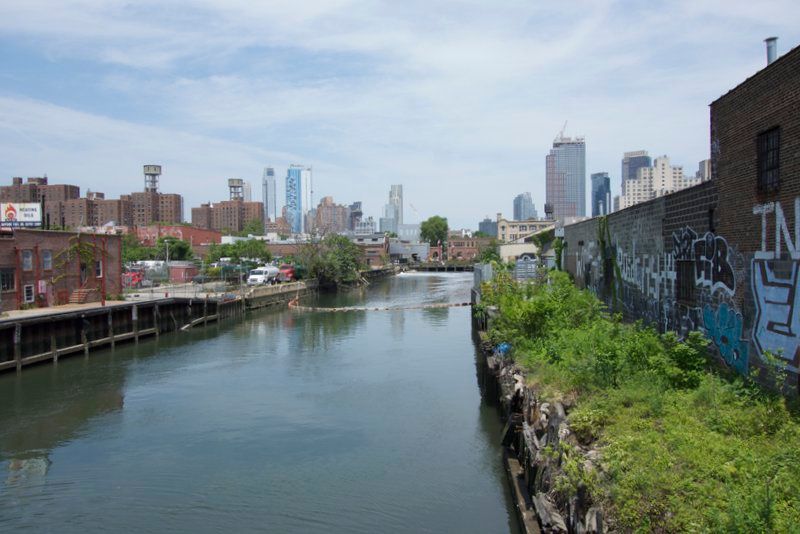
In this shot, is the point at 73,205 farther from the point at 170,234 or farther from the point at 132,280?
the point at 132,280

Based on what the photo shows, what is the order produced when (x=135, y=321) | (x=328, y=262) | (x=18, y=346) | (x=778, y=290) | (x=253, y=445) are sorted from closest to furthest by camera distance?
(x=778, y=290) → (x=253, y=445) → (x=18, y=346) → (x=135, y=321) → (x=328, y=262)

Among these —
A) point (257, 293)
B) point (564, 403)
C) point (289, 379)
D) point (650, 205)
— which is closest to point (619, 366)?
point (564, 403)

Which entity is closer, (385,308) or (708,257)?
(708,257)

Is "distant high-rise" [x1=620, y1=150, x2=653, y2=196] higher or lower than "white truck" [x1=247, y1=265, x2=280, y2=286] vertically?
higher

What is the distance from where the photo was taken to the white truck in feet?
260

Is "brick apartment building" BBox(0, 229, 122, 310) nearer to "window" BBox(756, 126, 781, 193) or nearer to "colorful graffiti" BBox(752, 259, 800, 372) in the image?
"colorful graffiti" BBox(752, 259, 800, 372)

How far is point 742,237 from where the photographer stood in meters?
13.9

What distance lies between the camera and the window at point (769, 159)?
41.6 feet

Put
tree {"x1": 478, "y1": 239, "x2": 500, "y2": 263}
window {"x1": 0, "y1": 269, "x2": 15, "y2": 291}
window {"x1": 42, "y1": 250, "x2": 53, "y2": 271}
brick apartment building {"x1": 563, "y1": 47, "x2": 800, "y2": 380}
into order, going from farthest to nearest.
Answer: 1. tree {"x1": 478, "y1": 239, "x2": 500, "y2": 263}
2. window {"x1": 42, "y1": 250, "x2": 53, "y2": 271}
3. window {"x1": 0, "y1": 269, "x2": 15, "y2": 291}
4. brick apartment building {"x1": 563, "y1": 47, "x2": 800, "y2": 380}

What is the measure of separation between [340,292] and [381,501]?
7554 cm

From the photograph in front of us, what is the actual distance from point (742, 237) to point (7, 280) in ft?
129

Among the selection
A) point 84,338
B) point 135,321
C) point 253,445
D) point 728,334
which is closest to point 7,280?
point 84,338

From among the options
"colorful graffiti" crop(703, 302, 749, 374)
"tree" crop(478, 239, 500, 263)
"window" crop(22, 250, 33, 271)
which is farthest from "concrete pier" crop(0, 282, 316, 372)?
"colorful graffiti" crop(703, 302, 749, 374)

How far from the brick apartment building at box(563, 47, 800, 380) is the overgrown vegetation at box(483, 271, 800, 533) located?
1.04 metres
